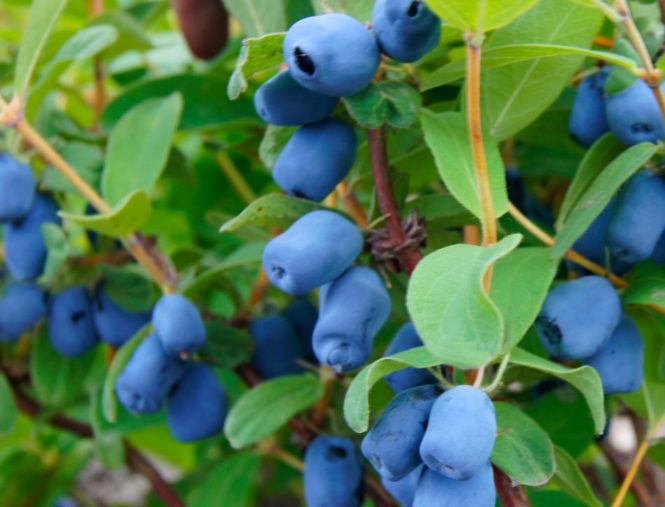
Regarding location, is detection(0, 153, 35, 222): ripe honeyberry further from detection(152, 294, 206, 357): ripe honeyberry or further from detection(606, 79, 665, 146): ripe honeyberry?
detection(606, 79, 665, 146): ripe honeyberry

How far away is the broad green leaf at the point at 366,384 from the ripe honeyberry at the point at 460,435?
3cm

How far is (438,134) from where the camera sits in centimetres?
71

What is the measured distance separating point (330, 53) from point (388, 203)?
15cm

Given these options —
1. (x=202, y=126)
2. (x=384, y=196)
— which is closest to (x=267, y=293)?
(x=202, y=126)

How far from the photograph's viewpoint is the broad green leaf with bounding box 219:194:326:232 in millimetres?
729

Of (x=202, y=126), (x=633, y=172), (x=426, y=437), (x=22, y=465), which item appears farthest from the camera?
(x=22, y=465)

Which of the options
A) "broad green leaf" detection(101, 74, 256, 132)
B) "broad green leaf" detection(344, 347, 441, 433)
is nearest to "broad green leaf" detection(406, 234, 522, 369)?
"broad green leaf" detection(344, 347, 441, 433)

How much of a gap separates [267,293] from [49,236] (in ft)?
0.97

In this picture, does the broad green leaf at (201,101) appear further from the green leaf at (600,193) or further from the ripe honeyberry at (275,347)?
the green leaf at (600,193)

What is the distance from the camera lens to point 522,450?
0.68 meters

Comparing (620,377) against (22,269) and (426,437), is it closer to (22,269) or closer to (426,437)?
(426,437)

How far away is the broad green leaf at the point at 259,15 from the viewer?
952 mm

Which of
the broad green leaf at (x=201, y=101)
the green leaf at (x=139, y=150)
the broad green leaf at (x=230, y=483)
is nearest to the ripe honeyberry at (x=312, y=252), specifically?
the green leaf at (x=139, y=150)

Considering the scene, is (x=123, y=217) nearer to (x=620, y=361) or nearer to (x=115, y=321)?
(x=115, y=321)
